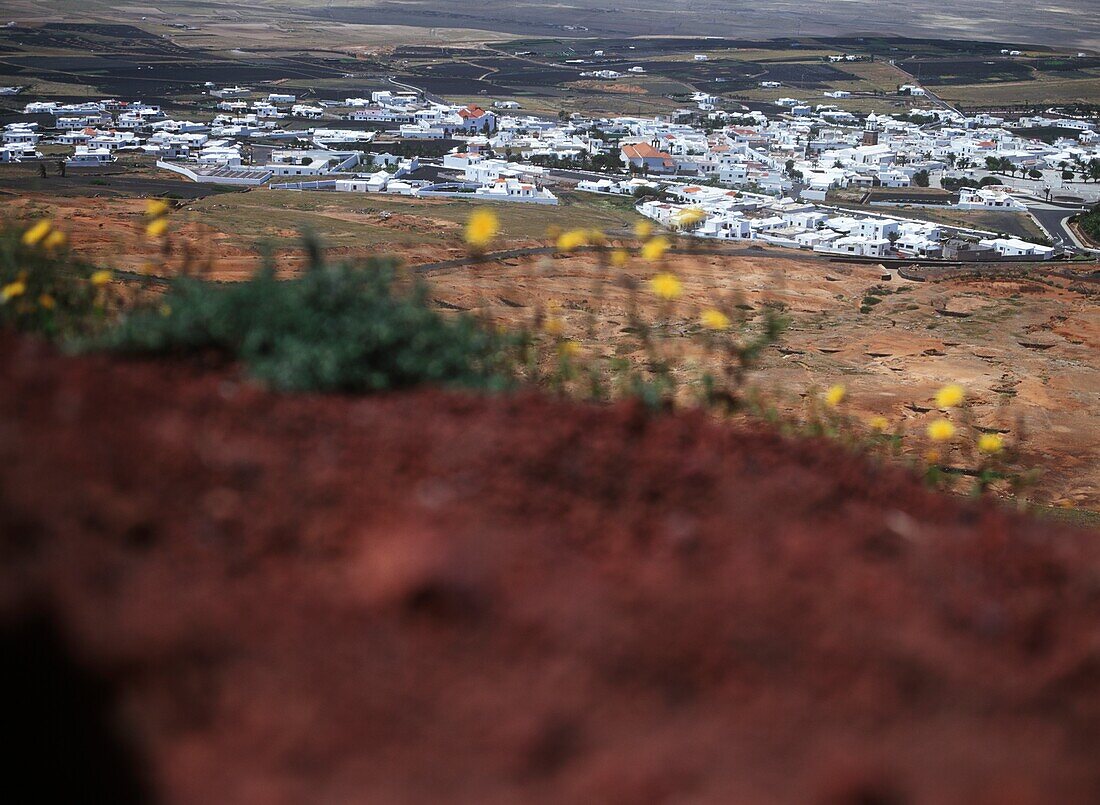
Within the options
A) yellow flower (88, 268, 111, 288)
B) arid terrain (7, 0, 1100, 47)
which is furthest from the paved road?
arid terrain (7, 0, 1100, 47)

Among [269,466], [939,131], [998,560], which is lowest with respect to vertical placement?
[939,131]

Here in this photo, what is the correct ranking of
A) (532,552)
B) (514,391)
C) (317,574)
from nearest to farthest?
1. (317,574)
2. (532,552)
3. (514,391)

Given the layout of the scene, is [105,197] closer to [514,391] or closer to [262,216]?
[262,216]

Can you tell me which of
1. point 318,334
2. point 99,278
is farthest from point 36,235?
point 318,334

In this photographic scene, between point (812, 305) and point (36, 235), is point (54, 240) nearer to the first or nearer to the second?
point (36, 235)

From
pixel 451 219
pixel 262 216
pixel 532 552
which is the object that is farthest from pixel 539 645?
pixel 451 219

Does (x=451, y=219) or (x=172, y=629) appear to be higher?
(x=172, y=629)

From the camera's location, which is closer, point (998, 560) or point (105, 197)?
point (998, 560)

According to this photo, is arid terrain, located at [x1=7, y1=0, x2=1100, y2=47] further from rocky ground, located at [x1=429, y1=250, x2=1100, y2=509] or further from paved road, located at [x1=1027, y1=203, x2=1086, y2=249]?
rocky ground, located at [x1=429, y1=250, x2=1100, y2=509]
